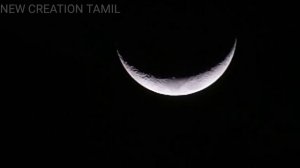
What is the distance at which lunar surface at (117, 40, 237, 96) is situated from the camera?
2725mm

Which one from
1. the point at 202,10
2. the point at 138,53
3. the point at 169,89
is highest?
the point at 202,10

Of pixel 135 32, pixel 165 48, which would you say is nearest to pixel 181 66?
pixel 165 48

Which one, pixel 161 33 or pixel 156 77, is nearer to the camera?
pixel 161 33

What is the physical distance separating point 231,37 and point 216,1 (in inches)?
11.6

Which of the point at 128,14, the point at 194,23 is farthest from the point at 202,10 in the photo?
the point at 128,14

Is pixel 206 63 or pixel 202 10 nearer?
pixel 202 10

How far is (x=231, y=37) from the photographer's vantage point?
270 cm

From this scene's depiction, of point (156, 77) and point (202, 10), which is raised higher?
point (202, 10)

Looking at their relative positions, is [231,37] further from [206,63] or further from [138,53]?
[138,53]

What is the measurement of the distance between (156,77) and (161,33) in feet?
1.04

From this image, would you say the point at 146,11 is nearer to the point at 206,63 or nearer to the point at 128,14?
the point at 128,14

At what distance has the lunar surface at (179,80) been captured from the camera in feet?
8.94

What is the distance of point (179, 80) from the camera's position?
2.69 m

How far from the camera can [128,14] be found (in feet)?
8.43
